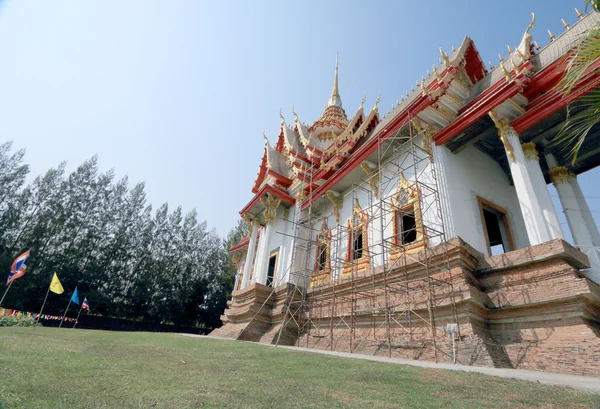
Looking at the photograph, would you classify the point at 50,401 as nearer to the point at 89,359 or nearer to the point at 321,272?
the point at 89,359

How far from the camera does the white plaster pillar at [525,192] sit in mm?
5965

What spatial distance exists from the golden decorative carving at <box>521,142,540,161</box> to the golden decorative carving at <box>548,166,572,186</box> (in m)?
2.18

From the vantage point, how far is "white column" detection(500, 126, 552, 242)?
596 centimetres

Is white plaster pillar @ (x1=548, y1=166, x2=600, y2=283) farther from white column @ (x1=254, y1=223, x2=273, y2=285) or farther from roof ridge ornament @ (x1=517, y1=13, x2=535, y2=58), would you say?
white column @ (x1=254, y1=223, x2=273, y2=285)

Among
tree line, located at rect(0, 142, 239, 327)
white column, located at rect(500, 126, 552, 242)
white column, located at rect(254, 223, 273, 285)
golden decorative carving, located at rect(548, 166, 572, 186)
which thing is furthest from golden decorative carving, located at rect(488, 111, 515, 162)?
tree line, located at rect(0, 142, 239, 327)

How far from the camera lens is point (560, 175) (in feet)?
28.9

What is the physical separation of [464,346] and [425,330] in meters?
1.09

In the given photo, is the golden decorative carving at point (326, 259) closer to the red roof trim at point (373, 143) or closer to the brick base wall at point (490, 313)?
the red roof trim at point (373, 143)

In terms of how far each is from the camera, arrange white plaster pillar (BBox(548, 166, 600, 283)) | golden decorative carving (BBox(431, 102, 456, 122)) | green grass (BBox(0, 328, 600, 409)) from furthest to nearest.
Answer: golden decorative carving (BBox(431, 102, 456, 122)), white plaster pillar (BBox(548, 166, 600, 283)), green grass (BBox(0, 328, 600, 409))

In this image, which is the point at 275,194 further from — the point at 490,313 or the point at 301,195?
the point at 490,313

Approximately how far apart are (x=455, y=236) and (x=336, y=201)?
5283 mm

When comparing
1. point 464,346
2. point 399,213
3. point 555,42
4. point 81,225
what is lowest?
point 464,346

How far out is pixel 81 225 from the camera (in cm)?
2103

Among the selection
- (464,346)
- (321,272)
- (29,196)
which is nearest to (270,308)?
(321,272)
